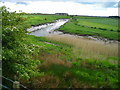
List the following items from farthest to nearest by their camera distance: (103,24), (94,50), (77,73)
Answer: (103,24), (94,50), (77,73)

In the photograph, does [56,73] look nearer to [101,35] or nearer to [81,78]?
[81,78]

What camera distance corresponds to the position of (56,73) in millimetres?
16609

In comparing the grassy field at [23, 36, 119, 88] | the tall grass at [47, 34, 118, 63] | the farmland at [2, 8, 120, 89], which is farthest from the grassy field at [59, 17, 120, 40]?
the grassy field at [23, 36, 119, 88]

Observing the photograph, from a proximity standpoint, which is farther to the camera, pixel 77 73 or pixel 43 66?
pixel 43 66

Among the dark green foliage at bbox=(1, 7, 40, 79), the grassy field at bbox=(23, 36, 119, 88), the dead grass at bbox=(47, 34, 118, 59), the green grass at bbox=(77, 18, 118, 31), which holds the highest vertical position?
the green grass at bbox=(77, 18, 118, 31)

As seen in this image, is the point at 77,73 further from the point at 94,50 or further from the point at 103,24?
the point at 103,24

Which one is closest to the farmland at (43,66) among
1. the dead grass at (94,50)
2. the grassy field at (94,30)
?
the dead grass at (94,50)

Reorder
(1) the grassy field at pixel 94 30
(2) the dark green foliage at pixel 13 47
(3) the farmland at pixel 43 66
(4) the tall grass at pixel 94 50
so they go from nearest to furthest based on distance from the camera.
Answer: (2) the dark green foliage at pixel 13 47
(3) the farmland at pixel 43 66
(4) the tall grass at pixel 94 50
(1) the grassy field at pixel 94 30

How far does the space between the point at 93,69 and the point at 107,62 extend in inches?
114

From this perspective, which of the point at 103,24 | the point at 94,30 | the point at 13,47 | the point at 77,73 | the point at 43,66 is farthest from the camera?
the point at 103,24

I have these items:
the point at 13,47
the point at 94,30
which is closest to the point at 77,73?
the point at 13,47

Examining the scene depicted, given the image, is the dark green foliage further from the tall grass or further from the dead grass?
the tall grass

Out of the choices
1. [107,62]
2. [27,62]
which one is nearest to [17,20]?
[27,62]

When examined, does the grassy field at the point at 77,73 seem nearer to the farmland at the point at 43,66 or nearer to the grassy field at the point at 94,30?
the farmland at the point at 43,66
